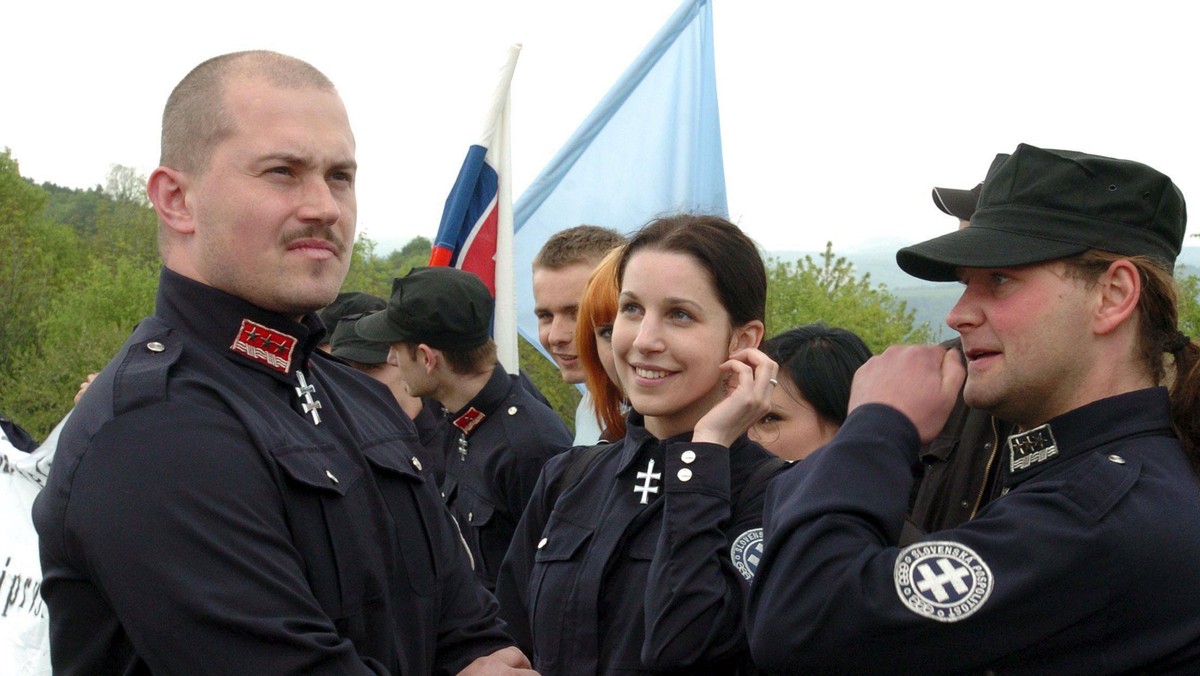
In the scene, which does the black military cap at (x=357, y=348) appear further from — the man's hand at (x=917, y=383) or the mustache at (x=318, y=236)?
the man's hand at (x=917, y=383)

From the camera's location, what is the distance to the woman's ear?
345 cm

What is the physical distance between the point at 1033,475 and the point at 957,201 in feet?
6.83

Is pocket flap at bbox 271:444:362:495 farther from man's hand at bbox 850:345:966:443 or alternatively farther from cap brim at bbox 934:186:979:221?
cap brim at bbox 934:186:979:221

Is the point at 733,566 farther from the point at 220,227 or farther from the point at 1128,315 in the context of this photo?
the point at 220,227

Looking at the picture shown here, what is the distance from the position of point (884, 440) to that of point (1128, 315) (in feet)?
1.91

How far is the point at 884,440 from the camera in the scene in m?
2.57

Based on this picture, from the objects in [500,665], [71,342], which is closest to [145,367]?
[500,665]

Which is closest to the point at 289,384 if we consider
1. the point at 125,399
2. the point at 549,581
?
the point at 125,399

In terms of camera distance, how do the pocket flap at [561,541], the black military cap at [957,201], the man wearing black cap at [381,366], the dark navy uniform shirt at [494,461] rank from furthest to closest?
the man wearing black cap at [381,366] → the dark navy uniform shirt at [494,461] → the black military cap at [957,201] → the pocket flap at [561,541]

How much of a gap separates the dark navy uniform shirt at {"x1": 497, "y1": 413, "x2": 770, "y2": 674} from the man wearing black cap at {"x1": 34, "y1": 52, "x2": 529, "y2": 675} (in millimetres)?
310

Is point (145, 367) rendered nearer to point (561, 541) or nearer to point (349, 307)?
point (561, 541)

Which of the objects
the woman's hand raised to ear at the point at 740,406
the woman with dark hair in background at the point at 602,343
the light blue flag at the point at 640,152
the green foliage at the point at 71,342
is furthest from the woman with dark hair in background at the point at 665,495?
the green foliage at the point at 71,342

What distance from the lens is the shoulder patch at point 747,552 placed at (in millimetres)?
2973

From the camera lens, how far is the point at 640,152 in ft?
24.0
